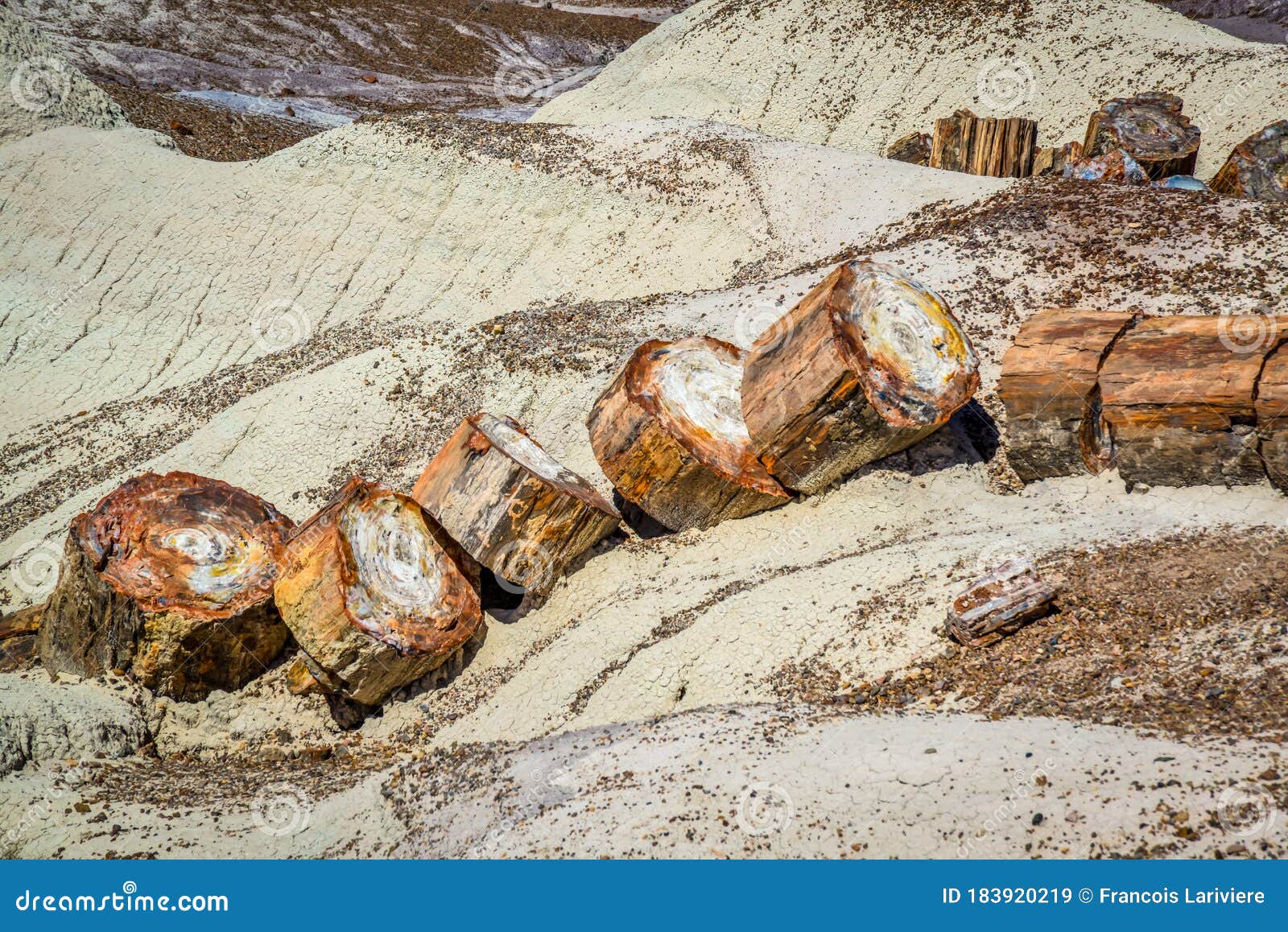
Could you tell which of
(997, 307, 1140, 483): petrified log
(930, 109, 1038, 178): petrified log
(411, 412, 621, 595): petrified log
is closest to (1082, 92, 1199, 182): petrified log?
(930, 109, 1038, 178): petrified log

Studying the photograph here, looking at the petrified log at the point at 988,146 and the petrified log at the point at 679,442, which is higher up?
the petrified log at the point at 988,146

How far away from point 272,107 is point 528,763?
21987 mm

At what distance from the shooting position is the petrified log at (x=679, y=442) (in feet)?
21.7

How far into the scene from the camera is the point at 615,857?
14.0ft

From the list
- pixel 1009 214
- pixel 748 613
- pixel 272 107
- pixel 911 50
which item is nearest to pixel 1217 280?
pixel 1009 214

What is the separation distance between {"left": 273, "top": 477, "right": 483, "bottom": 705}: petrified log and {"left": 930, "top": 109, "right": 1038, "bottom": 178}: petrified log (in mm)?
9546

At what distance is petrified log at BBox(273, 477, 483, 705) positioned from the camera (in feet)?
19.9

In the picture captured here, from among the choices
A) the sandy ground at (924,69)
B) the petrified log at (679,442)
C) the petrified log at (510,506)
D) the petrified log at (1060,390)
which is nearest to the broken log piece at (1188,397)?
the petrified log at (1060,390)

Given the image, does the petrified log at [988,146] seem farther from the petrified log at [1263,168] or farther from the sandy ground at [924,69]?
the petrified log at [1263,168]

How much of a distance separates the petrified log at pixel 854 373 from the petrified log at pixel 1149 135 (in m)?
6.65

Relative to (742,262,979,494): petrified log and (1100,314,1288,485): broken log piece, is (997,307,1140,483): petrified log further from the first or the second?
(742,262,979,494): petrified log

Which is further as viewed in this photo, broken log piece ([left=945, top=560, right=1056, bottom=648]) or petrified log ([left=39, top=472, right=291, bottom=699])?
petrified log ([left=39, top=472, right=291, bottom=699])

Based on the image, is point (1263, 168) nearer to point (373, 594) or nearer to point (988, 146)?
point (988, 146)

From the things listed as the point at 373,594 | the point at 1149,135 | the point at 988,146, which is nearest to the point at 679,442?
the point at 373,594
